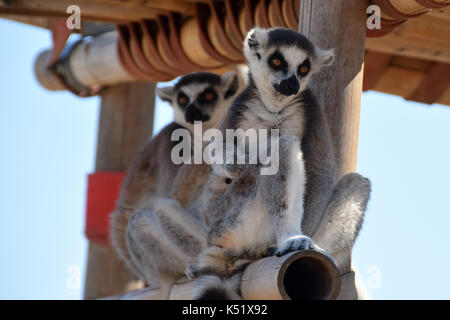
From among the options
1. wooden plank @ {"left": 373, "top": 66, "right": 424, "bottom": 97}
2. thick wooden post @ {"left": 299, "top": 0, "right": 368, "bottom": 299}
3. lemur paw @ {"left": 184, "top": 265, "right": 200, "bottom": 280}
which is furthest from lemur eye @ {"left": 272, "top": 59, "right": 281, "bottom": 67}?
wooden plank @ {"left": 373, "top": 66, "right": 424, "bottom": 97}

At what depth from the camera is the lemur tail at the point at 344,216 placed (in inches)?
201

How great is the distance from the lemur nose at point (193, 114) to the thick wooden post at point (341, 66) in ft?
6.91

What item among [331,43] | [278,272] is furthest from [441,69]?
[278,272]

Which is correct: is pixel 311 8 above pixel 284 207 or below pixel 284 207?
above

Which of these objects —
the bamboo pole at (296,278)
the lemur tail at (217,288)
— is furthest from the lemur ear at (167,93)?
the bamboo pole at (296,278)

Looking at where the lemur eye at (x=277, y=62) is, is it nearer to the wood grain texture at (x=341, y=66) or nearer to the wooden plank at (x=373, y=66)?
the wood grain texture at (x=341, y=66)

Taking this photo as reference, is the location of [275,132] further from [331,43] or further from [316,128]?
[331,43]

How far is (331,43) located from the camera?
5.74 metres

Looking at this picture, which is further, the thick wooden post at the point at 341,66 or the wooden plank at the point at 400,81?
the wooden plank at the point at 400,81

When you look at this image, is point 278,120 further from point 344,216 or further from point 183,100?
point 183,100

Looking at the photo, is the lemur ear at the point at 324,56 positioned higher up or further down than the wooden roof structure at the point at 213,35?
further down

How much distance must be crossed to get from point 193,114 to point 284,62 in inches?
93.7

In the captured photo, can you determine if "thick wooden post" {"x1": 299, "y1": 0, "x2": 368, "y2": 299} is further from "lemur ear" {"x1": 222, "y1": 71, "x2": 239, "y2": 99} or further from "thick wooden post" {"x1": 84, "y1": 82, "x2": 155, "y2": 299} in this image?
"thick wooden post" {"x1": 84, "y1": 82, "x2": 155, "y2": 299}

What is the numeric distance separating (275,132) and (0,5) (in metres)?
3.79
